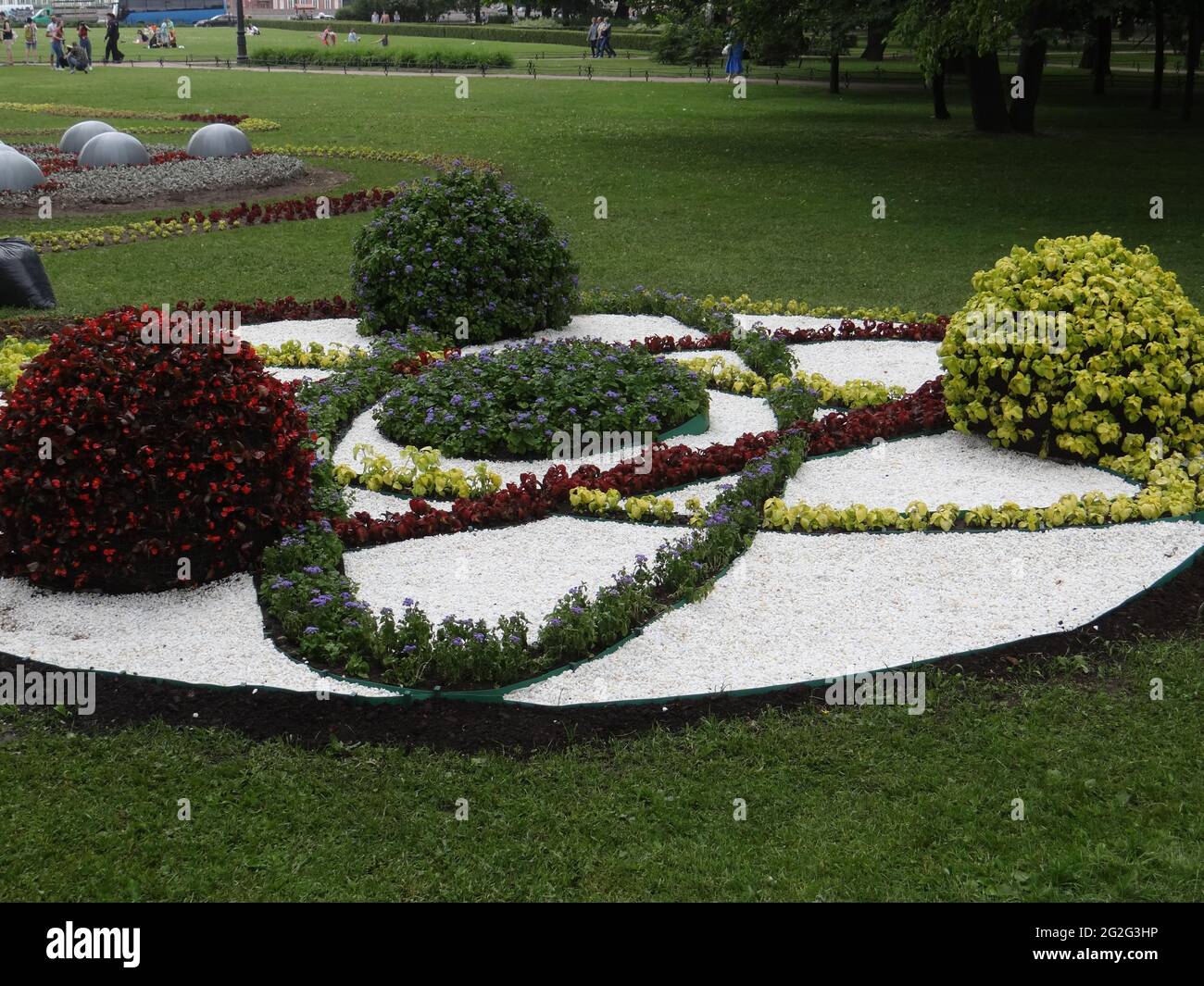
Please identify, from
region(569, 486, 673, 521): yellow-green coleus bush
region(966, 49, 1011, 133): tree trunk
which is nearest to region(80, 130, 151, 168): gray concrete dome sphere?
region(966, 49, 1011, 133): tree trunk

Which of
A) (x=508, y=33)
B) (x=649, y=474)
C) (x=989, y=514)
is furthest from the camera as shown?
(x=508, y=33)

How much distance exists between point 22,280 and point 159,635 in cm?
732

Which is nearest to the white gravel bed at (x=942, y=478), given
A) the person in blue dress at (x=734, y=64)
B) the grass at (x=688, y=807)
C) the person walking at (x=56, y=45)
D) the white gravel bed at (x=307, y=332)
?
the grass at (x=688, y=807)

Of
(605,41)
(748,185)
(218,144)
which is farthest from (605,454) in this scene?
(605,41)

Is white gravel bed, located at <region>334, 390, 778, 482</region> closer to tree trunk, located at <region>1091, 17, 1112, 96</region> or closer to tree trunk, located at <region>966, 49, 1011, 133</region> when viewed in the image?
tree trunk, located at <region>966, 49, 1011, 133</region>

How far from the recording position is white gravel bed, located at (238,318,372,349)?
10820 mm

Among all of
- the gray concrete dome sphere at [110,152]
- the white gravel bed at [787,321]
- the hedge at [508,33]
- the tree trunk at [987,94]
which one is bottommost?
the white gravel bed at [787,321]

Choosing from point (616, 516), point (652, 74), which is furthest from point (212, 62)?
point (616, 516)

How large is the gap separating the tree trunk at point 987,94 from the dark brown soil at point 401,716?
69.0ft

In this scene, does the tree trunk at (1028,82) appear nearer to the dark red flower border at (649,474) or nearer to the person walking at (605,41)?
the dark red flower border at (649,474)

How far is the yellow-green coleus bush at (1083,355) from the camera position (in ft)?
24.9

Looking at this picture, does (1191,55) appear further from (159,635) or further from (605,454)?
(159,635)

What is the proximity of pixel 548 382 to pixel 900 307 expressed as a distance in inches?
200

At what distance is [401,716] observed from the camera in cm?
532
